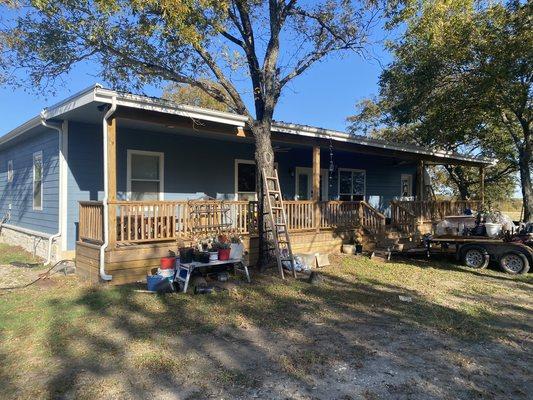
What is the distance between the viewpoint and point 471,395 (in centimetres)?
345

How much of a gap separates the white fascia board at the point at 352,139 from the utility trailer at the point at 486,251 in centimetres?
341

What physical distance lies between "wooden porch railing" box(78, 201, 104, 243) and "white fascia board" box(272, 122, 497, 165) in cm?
427

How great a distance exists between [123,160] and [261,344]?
638cm

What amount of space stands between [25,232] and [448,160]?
47.5ft

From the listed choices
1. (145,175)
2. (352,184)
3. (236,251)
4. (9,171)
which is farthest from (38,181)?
(352,184)

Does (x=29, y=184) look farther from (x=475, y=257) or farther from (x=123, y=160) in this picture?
(x=475, y=257)

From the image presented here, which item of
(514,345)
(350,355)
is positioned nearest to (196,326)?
(350,355)

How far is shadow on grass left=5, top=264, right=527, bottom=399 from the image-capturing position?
3.62m

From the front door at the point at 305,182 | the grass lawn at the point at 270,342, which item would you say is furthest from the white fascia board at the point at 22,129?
the front door at the point at 305,182

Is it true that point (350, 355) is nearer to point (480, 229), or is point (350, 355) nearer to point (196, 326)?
point (196, 326)

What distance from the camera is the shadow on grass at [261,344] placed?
3623 millimetres

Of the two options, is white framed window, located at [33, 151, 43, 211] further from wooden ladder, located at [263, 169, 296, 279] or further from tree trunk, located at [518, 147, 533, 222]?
tree trunk, located at [518, 147, 533, 222]

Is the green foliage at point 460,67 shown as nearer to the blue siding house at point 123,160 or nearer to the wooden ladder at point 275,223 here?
the blue siding house at point 123,160

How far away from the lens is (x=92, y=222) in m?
7.71
